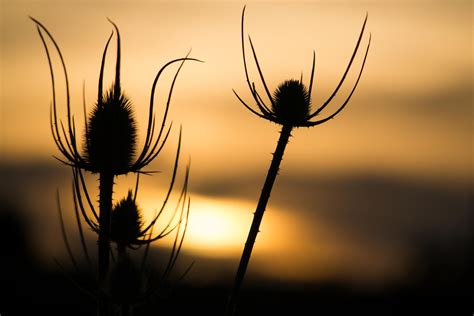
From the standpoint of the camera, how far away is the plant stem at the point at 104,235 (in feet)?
8.66

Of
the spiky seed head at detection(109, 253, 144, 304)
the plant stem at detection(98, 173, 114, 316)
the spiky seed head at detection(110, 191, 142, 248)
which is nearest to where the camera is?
the plant stem at detection(98, 173, 114, 316)

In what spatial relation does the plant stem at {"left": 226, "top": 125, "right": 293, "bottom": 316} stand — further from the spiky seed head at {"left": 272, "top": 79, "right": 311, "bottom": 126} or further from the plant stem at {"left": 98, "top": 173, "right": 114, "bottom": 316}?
the plant stem at {"left": 98, "top": 173, "right": 114, "bottom": 316}

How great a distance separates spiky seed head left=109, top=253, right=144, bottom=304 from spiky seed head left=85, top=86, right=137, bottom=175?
54 cm

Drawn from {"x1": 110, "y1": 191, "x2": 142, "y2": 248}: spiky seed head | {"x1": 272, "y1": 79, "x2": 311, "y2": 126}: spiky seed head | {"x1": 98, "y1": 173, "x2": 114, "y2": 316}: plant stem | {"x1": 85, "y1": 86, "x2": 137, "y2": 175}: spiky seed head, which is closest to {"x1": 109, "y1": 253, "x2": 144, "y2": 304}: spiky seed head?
{"x1": 98, "y1": 173, "x2": 114, "y2": 316}: plant stem

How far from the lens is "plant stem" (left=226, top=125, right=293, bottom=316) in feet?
8.85

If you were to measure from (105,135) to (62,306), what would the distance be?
96.7ft

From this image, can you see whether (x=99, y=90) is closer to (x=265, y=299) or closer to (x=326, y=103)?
(x=326, y=103)

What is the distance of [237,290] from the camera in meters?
2.70

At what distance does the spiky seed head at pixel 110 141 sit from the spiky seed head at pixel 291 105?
71 cm

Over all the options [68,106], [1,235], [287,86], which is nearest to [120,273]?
[68,106]

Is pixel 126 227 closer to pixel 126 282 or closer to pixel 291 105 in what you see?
pixel 126 282

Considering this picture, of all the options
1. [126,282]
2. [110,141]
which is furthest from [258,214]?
[110,141]

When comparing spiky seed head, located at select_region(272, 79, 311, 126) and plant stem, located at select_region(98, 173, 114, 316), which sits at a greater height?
spiky seed head, located at select_region(272, 79, 311, 126)

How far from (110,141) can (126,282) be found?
757mm
